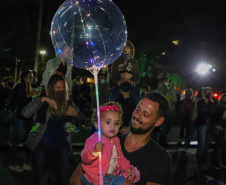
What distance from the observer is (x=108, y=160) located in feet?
8.50

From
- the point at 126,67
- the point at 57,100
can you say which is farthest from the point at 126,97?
the point at 57,100

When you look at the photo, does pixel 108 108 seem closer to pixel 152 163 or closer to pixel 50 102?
pixel 152 163

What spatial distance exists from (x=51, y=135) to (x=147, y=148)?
156cm

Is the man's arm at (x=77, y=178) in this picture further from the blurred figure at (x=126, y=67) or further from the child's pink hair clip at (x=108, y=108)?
the blurred figure at (x=126, y=67)

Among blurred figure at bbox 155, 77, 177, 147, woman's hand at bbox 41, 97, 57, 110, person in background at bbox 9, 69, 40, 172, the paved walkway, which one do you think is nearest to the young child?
woman's hand at bbox 41, 97, 57, 110

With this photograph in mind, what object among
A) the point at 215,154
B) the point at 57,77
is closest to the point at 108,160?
the point at 57,77

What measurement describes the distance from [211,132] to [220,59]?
21894 millimetres

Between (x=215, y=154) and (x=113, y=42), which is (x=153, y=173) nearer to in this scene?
(x=113, y=42)

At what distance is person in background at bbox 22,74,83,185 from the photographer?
369 cm

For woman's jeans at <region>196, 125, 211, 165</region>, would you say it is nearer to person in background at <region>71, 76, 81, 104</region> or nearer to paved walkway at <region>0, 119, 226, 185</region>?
paved walkway at <region>0, 119, 226, 185</region>

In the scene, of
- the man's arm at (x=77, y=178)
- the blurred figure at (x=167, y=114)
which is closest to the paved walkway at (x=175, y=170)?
the blurred figure at (x=167, y=114)

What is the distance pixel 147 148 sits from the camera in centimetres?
266

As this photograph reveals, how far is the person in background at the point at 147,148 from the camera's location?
2488 mm

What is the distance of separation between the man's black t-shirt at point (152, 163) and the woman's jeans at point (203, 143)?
Answer: 5256 mm
